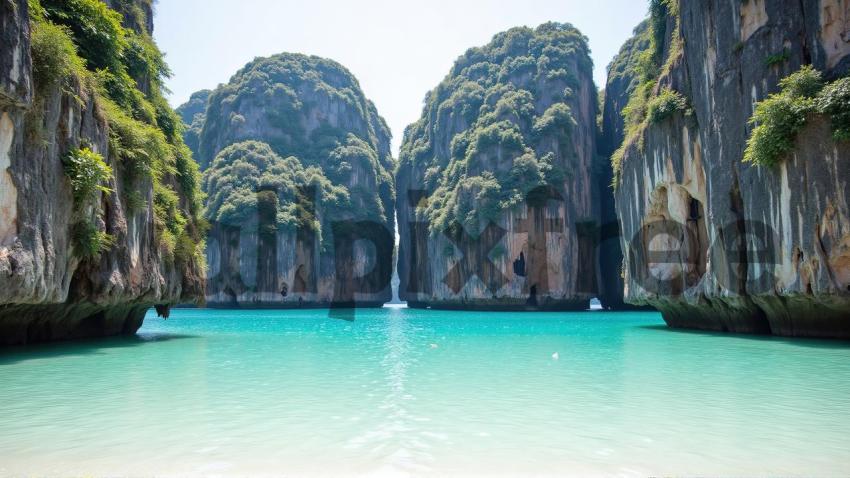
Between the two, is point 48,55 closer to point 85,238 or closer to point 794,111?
point 85,238

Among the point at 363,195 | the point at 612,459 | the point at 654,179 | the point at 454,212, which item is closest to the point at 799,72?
the point at 654,179

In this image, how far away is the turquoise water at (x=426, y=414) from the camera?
495 cm

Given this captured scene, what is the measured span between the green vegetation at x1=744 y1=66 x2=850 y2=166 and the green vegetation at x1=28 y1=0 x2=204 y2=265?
16.1 metres

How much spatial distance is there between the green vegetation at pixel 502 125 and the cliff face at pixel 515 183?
0.10 metres

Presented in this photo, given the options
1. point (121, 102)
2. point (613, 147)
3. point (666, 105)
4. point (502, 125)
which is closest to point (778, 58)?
point (666, 105)

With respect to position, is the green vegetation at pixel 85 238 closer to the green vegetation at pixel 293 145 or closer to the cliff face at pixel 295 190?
the cliff face at pixel 295 190

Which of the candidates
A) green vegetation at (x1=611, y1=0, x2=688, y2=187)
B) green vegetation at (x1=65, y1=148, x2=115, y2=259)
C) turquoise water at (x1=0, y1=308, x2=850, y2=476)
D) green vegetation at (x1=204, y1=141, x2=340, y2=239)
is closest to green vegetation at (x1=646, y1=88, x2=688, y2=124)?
green vegetation at (x1=611, y1=0, x2=688, y2=187)

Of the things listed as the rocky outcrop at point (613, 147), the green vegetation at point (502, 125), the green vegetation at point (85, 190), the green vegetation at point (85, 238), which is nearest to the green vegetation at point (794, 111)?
the green vegetation at point (85, 190)

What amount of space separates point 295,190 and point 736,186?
48.2 m

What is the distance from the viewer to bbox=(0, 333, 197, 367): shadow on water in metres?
12.3

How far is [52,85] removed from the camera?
10617mm

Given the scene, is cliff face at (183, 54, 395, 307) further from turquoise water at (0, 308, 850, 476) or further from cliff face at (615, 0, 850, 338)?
turquoise water at (0, 308, 850, 476)

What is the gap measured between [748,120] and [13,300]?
61.7ft

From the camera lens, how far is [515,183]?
46625mm
